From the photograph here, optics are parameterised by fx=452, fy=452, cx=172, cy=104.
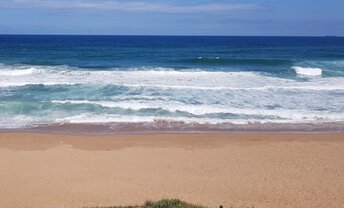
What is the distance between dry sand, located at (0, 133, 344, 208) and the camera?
9.35 meters

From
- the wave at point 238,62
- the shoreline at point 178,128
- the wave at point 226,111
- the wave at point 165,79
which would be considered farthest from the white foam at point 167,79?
the shoreline at point 178,128

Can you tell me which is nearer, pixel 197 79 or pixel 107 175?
pixel 107 175

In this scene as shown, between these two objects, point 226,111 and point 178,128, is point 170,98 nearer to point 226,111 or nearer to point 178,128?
point 226,111

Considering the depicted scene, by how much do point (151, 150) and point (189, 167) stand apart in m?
1.88

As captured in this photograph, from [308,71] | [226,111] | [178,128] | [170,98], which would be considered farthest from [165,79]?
[178,128]

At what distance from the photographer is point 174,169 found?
11.2 m

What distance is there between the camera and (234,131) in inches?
602

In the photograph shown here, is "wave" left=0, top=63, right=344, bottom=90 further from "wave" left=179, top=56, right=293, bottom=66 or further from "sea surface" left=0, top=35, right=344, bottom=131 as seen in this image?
"wave" left=179, top=56, right=293, bottom=66

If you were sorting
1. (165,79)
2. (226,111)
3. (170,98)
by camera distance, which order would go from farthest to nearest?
(165,79), (170,98), (226,111)

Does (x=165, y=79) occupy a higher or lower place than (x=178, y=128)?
higher

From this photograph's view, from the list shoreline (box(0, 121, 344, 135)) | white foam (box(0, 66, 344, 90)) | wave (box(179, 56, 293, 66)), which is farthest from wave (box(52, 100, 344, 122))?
wave (box(179, 56, 293, 66))

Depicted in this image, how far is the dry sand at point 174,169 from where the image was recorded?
935cm

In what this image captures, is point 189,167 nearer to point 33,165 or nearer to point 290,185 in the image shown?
point 290,185

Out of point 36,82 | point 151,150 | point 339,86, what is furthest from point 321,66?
point 151,150
